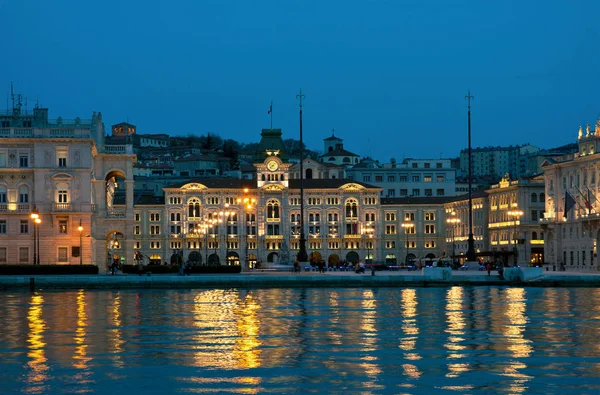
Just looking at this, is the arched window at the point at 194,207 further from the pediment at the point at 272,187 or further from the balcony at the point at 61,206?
the balcony at the point at 61,206

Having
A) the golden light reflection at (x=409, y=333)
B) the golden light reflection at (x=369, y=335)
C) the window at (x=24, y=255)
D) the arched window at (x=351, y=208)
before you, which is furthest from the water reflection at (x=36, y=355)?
the arched window at (x=351, y=208)

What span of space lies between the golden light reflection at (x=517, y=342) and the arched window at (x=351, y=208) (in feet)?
369

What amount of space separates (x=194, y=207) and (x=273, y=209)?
10687 mm

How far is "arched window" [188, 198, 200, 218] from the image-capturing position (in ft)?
537

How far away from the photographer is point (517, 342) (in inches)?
1299

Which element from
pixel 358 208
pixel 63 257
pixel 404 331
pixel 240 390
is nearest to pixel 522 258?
pixel 358 208

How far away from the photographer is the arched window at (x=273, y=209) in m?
167

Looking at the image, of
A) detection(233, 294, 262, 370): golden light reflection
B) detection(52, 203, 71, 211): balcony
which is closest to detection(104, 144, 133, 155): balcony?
detection(52, 203, 71, 211): balcony

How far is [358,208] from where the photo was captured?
167 metres

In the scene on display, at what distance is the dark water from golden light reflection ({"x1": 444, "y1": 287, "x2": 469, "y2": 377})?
0.04 metres

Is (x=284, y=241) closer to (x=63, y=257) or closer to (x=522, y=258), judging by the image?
(x=522, y=258)

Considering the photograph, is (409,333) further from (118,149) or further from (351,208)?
(351,208)

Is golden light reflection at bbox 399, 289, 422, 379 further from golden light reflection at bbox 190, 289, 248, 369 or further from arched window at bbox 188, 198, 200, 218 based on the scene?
arched window at bbox 188, 198, 200, 218

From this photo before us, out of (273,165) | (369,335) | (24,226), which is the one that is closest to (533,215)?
(273,165)
